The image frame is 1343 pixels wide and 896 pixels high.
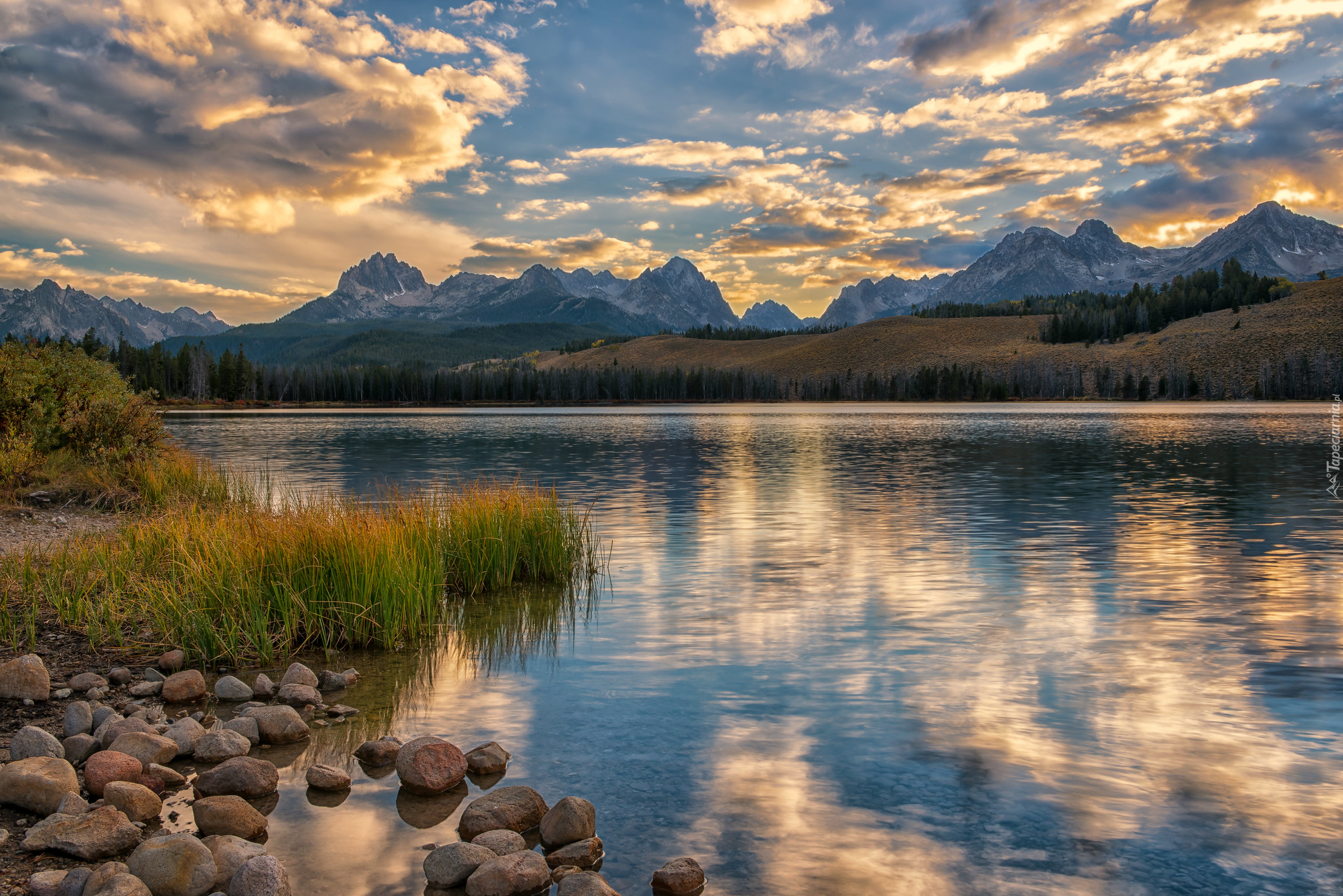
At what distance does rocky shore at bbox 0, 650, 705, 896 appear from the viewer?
6.15 meters

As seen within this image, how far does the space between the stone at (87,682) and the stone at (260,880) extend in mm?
6396

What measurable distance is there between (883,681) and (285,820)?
25.5 ft

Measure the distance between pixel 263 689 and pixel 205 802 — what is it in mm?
3802

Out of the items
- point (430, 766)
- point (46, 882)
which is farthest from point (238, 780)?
point (46, 882)

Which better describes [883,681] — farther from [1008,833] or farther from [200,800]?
[200,800]

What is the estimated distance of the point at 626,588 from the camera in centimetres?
1831

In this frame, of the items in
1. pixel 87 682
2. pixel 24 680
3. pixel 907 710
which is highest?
pixel 24 680

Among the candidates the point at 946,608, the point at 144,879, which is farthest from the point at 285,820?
the point at 946,608

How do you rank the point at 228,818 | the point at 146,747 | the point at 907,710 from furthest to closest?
the point at 907,710 < the point at 146,747 < the point at 228,818

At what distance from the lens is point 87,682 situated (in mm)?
10938

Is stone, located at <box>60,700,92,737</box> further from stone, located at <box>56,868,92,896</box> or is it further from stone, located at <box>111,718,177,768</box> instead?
stone, located at <box>56,868,92,896</box>

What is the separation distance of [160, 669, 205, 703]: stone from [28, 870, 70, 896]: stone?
483 centimetres

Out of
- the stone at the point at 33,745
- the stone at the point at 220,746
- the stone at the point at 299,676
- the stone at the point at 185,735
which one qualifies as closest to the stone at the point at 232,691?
the stone at the point at 299,676

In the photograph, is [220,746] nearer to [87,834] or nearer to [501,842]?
[87,834]
